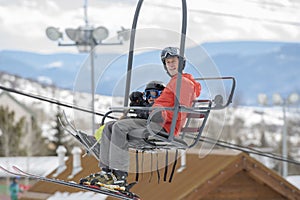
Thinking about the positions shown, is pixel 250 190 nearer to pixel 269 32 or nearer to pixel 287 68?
pixel 269 32

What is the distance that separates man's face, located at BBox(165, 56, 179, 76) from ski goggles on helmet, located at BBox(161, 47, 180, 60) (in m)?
0.02

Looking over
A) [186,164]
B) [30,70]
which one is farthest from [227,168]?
[30,70]

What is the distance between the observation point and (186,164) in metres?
8.78

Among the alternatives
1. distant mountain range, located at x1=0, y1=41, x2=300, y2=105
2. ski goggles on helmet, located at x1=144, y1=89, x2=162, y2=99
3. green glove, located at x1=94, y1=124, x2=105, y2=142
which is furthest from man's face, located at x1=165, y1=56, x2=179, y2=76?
distant mountain range, located at x1=0, y1=41, x2=300, y2=105

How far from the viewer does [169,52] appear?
330 cm

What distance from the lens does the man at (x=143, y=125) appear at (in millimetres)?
3229

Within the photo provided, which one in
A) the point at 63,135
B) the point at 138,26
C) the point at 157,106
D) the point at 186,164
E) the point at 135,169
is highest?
the point at 138,26

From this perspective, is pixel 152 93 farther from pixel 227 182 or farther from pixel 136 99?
pixel 227 182

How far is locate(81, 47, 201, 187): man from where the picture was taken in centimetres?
323

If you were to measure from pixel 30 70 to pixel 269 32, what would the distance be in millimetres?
14005

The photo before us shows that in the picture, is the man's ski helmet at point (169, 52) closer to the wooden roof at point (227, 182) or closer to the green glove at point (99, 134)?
the green glove at point (99, 134)

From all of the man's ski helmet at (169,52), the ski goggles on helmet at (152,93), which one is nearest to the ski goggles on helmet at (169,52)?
the man's ski helmet at (169,52)

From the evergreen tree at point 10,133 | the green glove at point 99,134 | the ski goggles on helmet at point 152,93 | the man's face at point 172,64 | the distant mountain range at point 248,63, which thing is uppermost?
the man's face at point 172,64

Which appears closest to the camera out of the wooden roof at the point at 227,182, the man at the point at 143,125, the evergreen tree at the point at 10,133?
the man at the point at 143,125
